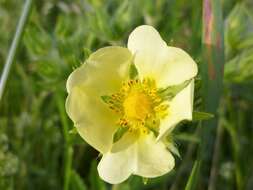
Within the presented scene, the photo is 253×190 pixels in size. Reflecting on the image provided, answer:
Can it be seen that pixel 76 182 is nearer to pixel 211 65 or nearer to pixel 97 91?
pixel 97 91

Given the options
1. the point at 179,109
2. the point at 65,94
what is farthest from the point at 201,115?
the point at 65,94

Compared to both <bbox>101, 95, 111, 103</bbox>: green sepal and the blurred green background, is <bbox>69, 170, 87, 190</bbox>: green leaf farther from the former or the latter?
<bbox>101, 95, 111, 103</bbox>: green sepal

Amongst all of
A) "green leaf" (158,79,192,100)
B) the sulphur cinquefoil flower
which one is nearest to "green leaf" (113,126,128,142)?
the sulphur cinquefoil flower

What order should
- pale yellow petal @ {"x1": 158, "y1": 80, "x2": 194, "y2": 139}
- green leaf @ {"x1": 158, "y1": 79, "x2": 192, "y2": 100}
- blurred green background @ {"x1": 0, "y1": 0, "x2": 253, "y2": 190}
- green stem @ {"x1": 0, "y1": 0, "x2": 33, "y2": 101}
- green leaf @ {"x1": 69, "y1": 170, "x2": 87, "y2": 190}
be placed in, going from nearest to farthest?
1. pale yellow petal @ {"x1": 158, "y1": 80, "x2": 194, "y2": 139}
2. green leaf @ {"x1": 158, "y1": 79, "x2": 192, "y2": 100}
3. green stem @ {"x1": 0, "y1": 0, "x2": 33, "y2": 101}
4. green leaf @ {"x1": 69, "y1": 170, "x2": 87, "y2": 190}
5. blurred green background @ {"x1": 0, "y1": 0, "x2": 253, "y2": 190}

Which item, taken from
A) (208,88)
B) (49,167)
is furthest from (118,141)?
A: (49,167)

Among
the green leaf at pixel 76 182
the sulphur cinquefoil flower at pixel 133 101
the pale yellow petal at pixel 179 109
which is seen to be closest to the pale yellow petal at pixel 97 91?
the sulphur cinquefoil flower at pixel 133 101

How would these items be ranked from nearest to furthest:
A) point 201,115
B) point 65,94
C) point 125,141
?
point 201,115, point 125,141, point 65,94

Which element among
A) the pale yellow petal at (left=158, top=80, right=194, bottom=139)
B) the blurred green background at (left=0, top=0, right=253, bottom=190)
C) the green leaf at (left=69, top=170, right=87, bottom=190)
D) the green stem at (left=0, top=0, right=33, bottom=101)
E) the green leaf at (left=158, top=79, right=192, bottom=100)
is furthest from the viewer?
the blurred green background at (left=0, top=0, right=253, bottom=190)
